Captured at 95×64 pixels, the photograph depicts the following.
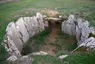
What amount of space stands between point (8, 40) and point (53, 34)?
18.6ft

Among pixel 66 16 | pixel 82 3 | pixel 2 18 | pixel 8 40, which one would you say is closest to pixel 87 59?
pixel 8 40

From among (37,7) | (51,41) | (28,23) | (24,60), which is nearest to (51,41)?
(51,41)

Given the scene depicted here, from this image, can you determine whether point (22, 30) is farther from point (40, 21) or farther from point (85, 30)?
point (85, 30)

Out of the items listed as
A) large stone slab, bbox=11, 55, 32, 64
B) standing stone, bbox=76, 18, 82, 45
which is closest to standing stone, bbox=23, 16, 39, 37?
standing stone, bbox=76, 18, 82, 45

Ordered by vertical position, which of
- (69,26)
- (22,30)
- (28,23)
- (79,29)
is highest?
(28,23)

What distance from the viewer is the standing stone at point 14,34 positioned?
46.2 ft

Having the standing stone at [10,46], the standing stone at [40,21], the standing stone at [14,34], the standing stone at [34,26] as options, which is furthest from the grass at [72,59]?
the standing stone at [40,21]

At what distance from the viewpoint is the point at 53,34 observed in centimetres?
1786

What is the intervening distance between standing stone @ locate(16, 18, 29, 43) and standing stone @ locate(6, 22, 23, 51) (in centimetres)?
38

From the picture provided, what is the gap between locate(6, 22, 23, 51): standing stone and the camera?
14.1 meters

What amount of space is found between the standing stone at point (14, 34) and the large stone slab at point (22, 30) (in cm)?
38

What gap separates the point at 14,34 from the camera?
48.3 ft

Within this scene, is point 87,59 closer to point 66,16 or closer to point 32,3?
point 66,16

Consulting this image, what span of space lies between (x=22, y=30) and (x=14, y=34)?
50.0 inches
